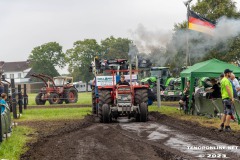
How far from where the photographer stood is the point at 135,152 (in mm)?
10156

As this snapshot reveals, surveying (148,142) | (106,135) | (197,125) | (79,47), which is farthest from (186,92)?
(79,47)

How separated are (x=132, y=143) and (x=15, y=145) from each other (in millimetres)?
2955

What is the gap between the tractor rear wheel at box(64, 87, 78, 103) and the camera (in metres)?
36.8

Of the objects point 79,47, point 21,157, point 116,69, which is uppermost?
point 79,47

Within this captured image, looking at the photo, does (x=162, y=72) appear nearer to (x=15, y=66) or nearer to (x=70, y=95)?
(x=70, y=95)

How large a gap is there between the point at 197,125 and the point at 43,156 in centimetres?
732

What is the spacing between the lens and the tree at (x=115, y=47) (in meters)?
95.1

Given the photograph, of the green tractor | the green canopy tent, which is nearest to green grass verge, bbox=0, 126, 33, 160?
the green canopy tent

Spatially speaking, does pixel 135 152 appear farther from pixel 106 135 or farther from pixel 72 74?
pixel 72 74

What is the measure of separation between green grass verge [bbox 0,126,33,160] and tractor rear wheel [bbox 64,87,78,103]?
20.9 m

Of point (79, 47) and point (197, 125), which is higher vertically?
point (79, 47)

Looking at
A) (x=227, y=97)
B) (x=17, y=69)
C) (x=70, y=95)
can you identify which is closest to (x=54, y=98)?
(x=70, y=95)

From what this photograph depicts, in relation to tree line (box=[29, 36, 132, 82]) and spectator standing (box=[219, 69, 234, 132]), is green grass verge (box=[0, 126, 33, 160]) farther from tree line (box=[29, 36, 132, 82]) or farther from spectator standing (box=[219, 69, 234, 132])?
tree line (box=[29, 36, 132, 82])

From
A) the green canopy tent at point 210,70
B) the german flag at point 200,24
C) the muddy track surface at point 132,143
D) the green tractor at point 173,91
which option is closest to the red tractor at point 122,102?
the muddy track surface at point 132,143
